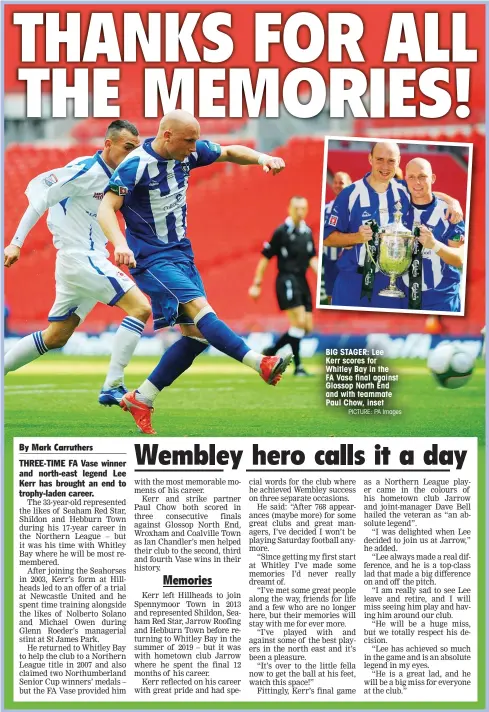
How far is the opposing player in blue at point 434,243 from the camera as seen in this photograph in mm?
7094

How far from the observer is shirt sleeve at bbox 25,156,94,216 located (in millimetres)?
6887

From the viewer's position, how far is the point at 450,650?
254 inches

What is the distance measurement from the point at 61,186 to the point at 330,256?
6.74ft

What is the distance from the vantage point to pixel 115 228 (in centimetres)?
603

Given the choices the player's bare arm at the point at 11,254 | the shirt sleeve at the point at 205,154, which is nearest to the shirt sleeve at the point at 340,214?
the shirt sleeve at the point at 205,154

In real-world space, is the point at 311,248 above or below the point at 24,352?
above

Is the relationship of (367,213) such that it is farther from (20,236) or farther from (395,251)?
(20,236)

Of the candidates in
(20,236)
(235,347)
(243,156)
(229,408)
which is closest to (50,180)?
(20,236)

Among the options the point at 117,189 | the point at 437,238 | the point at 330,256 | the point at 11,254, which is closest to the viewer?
the point at 117,189

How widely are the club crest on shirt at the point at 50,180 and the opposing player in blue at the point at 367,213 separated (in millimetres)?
2066

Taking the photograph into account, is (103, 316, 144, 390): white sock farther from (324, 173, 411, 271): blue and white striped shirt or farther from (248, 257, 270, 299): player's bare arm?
(324, 173, 411, 271): blue and white striped shirt

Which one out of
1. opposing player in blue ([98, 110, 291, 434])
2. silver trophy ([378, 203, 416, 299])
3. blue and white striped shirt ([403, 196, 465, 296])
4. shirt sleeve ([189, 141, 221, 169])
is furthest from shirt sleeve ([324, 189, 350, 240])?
shirt sleeve ([189, 141, 221, 169])

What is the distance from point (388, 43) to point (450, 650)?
170 inches

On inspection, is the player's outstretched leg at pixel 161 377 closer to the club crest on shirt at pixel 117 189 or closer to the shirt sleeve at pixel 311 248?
the club crest on shirt at pixel 117 189
